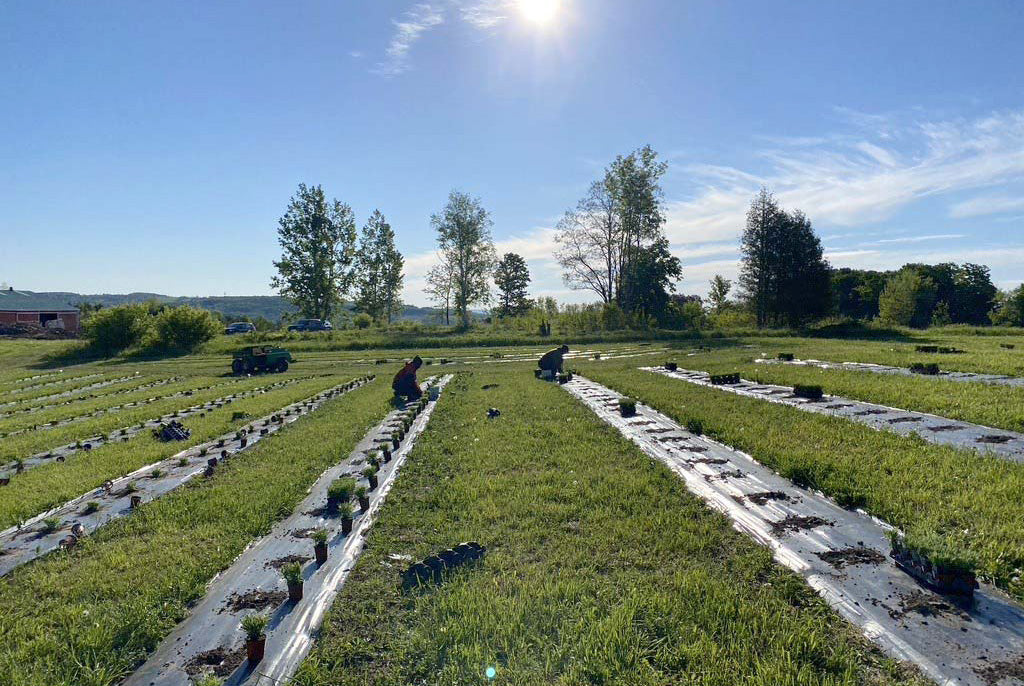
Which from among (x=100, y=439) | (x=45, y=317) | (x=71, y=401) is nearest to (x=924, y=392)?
(x=100, y=439)

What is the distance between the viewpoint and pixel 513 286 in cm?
7431

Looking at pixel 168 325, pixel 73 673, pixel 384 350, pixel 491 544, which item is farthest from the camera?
pixel 384 350

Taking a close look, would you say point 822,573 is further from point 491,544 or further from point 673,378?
point 673,378

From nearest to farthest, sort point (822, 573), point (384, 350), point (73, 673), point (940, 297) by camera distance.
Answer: point (73, 673) → point (822, 573) → point (384, 350) → point (940, 297)

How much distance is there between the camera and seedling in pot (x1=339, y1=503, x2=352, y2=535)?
5891 mm

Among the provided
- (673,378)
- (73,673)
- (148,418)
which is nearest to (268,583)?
(73,673)

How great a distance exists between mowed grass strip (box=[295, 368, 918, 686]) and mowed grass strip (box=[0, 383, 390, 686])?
145 centimetres

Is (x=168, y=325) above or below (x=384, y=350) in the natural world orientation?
above

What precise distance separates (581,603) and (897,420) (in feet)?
27.4

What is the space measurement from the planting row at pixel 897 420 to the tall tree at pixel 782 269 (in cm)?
3405

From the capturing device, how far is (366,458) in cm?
899

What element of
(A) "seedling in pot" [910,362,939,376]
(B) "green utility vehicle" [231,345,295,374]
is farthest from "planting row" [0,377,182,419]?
(A) "seedling in pot" [910,362,939,376]

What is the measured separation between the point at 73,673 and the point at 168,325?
41.4 metres

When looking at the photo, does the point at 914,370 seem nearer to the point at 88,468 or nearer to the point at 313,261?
the point at 88,468
